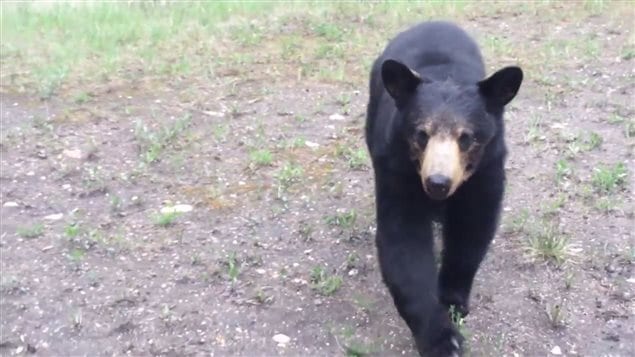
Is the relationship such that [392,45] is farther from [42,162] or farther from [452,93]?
[42,162]

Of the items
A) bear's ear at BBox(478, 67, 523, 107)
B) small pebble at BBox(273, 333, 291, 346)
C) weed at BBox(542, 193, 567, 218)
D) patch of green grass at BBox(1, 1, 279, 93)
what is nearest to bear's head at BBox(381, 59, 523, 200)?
bear's ear at BBox(478, 67, 523, 107)

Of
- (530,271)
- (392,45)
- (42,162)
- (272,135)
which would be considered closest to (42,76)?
(42,162)

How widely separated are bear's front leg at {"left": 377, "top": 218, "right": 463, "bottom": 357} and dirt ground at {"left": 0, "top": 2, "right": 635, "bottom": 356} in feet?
1.19

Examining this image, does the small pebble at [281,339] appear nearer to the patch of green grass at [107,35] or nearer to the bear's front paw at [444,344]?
the bear's front paw at [444,344]

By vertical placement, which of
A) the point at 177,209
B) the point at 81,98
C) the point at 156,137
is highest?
the point at 177,209

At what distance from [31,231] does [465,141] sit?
259 centimetres

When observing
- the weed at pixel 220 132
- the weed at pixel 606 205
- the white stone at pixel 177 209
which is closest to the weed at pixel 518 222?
the weed at pixel 606 205

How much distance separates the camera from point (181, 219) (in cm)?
569

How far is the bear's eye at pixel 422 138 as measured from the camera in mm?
4037

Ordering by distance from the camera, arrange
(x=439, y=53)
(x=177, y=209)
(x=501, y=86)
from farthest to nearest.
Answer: (x=177, y=209), (x=439, y=53), (x=501, y=86)

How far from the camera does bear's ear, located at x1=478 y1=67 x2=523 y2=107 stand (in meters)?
4.10

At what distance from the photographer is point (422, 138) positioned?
4051 mm

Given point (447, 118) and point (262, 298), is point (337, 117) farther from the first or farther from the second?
point (447, 118)

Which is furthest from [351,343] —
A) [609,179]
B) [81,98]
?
[81,98]
